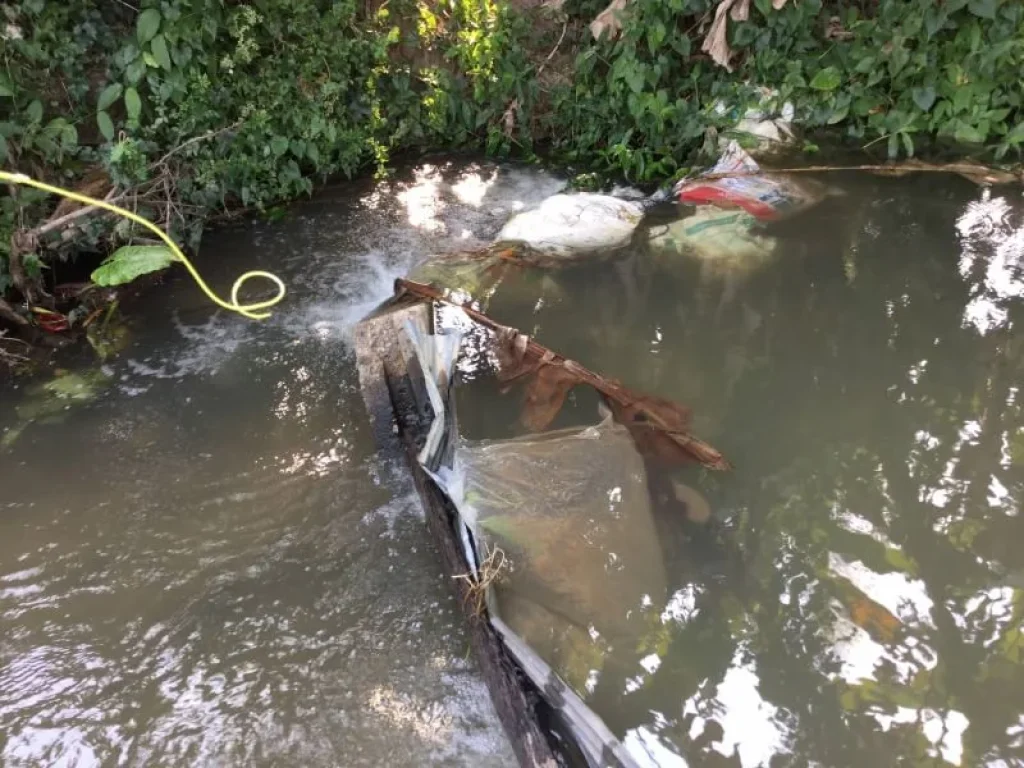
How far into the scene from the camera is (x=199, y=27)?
4016mm

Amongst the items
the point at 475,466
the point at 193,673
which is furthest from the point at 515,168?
the point at 193,673

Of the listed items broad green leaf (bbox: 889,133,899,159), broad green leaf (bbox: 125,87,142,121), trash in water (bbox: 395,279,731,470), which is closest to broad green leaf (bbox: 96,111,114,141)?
broad green leaf (bbox: 125,87,142,121)

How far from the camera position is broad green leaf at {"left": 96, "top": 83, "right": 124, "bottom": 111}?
3.82 metres

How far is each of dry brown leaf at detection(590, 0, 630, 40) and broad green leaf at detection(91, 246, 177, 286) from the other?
3.21m

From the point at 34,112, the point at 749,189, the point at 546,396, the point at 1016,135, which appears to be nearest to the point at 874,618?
the point at 546,396

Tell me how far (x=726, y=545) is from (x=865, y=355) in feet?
4.43

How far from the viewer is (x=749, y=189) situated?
4.39m

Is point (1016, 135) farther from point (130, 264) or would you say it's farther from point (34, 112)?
point (34, 112)

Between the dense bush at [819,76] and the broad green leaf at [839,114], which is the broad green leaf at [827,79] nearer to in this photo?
the dense bush at [819,76]

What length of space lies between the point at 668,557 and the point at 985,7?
4.08 m

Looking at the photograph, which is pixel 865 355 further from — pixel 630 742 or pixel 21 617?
pixel 21 617

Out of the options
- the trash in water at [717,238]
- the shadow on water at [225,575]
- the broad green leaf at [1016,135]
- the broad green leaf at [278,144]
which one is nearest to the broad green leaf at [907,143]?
the broad green leaf at [1016,135]

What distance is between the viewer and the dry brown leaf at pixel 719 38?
15.1 feet

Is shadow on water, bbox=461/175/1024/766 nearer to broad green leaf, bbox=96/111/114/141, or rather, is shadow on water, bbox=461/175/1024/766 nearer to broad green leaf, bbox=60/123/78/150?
broad green leaf, bbox=96/111/114/141
